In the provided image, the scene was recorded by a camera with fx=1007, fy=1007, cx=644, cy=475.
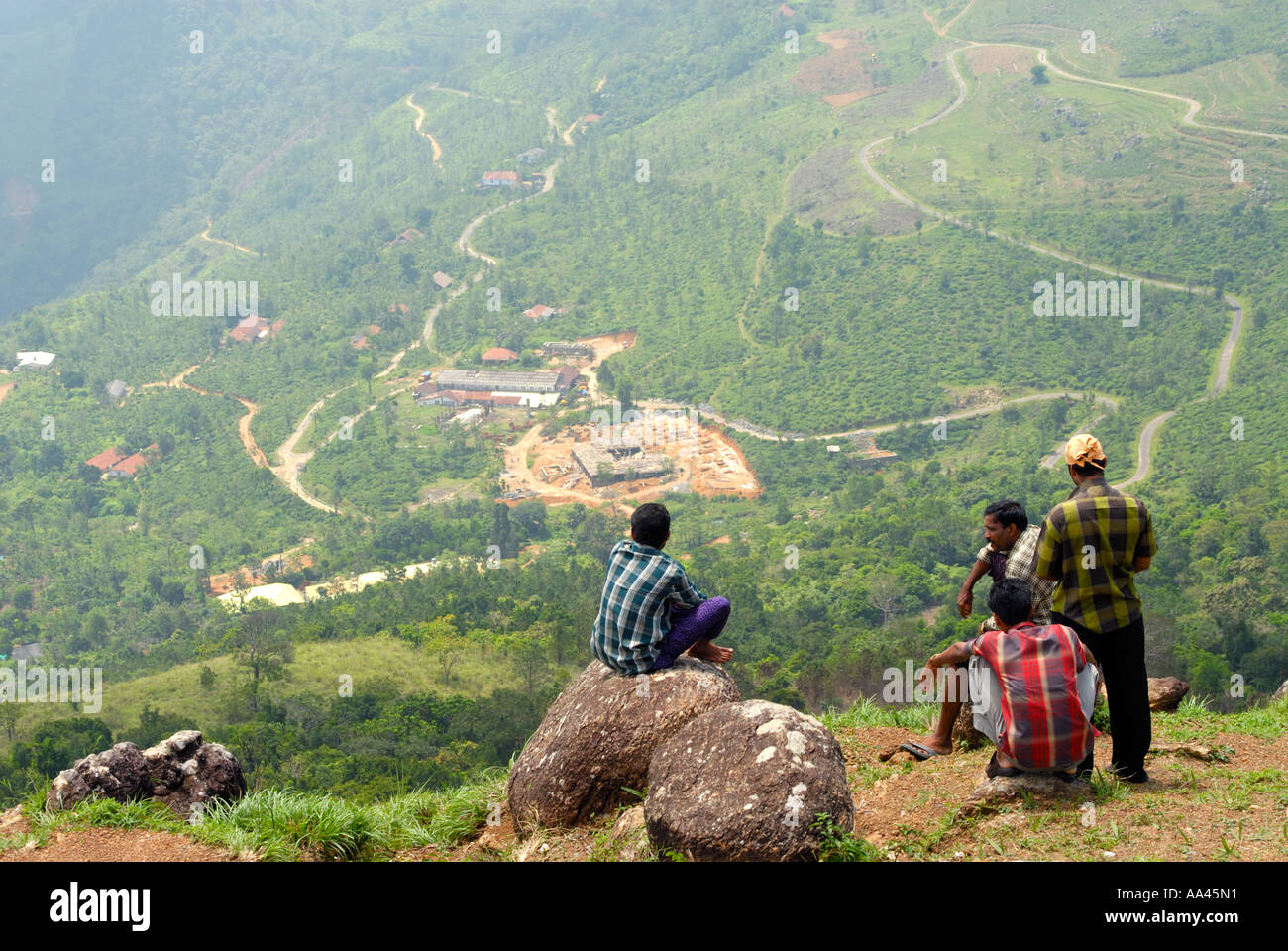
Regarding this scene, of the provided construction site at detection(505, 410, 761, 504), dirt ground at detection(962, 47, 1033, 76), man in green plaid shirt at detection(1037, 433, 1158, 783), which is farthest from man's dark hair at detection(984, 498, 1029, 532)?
dirt ground at detection(962, 47, 1033, 76)

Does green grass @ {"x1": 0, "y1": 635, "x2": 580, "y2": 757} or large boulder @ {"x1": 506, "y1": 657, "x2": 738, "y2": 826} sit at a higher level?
large boulder @ {"x1": 506, "y1": 657, "x2": 738, "y2": 826}

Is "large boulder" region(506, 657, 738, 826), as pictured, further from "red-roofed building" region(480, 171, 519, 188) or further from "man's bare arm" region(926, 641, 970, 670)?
"red-roofed building" region(480, 171, 519, 188)

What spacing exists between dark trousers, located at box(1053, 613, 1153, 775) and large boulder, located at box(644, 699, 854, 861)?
5.26 ft

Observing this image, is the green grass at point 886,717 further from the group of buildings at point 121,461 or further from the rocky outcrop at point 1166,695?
the group of buildings at point 121,461

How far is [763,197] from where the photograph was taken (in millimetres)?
74125

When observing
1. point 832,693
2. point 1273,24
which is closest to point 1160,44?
point 1273,24

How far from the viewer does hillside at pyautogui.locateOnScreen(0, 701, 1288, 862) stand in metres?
4.75

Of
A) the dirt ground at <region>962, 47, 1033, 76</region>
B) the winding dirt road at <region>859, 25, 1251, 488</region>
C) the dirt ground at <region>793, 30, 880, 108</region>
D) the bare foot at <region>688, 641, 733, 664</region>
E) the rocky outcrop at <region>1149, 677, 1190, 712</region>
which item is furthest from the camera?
the dirt ground at <region>793, 30, 880, 108</region>

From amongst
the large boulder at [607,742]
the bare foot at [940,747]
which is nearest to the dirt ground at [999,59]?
the bare foot at [940,747]

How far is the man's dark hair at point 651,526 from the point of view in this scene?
5.82 metres

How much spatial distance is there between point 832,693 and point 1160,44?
70.8 metres

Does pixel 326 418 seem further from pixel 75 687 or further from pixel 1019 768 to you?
pixel 1019 768

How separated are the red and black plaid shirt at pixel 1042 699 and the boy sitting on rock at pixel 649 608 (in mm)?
1658

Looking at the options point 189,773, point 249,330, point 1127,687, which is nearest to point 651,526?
point 1127,687
